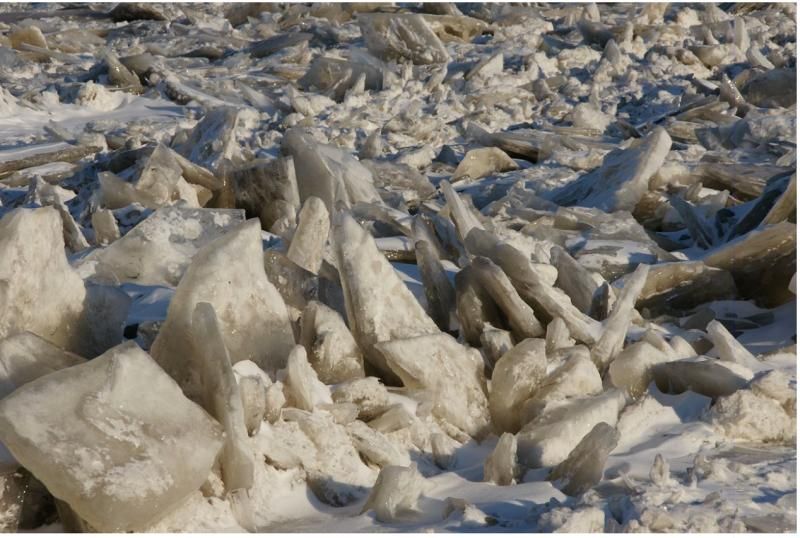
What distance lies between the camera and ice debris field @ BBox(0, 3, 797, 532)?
2.03 metres

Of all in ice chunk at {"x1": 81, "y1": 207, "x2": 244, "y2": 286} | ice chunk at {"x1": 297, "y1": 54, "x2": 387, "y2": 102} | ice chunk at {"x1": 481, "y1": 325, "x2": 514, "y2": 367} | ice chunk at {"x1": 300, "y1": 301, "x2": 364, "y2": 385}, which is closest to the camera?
ice chunk at {"x1": 300, "y1": 301, "x2": 364, "y2": 385}

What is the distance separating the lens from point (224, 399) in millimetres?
2105

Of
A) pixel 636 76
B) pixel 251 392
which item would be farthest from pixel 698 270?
pixel 636 76

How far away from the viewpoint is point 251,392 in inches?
88.0

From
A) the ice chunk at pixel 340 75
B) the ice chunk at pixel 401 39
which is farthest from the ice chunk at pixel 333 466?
the ice chunk at pixel 401 39

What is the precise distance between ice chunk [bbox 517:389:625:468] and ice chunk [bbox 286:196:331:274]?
94 cm

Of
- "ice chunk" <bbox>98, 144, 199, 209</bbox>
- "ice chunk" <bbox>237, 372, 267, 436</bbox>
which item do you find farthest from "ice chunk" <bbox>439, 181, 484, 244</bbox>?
"ice chunk" <bbox>237, 372, 267, 436</bbox>

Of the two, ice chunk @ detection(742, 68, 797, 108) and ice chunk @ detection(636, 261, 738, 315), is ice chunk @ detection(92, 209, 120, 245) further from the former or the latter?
ice chunk @ detection(742, 68, 797, 108)

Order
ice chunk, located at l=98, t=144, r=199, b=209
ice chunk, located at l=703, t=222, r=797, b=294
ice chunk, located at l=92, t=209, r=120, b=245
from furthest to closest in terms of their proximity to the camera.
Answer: ice chunk, located at l=98, t=144, r=199, b=209
ice chunk, located at l=92, t=209, r=120, b=245
ice chunk, located at l=703, t=222, r=797, b=294

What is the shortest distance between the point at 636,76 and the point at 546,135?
71.9 inches

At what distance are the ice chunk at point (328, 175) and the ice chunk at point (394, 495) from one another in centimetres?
213

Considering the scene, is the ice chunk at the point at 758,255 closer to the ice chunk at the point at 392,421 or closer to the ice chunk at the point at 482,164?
the ice chunk at the point at 392,421

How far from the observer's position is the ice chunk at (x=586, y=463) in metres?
2.26

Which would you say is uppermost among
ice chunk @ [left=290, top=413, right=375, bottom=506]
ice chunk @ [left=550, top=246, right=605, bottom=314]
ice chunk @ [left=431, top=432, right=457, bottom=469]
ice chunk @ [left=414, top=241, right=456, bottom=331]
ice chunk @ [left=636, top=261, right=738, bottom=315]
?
ice chunk @ [left=290, top=413, right=375, bottom=506]
